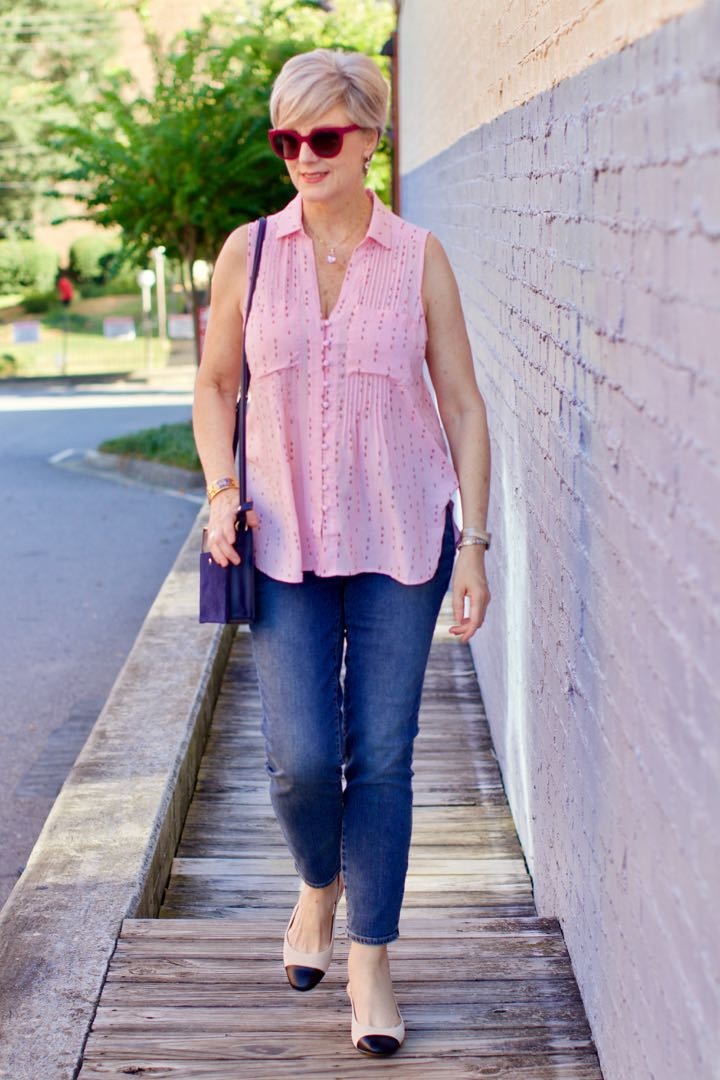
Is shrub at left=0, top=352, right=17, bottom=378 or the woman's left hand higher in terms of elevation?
the woman's left hand

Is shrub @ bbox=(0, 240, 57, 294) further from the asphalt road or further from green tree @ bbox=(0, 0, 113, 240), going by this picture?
the asphalt road

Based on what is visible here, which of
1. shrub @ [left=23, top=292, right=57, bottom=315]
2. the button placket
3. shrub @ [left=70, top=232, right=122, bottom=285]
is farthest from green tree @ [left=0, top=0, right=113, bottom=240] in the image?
the button placket

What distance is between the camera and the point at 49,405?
23.3 metres

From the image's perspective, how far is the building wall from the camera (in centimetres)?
179

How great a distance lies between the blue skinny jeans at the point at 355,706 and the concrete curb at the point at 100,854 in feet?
2.01

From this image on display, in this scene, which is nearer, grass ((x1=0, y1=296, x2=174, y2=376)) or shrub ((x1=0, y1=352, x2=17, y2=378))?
shrub ((x1=0, y1=352, x2=17, y2=378))

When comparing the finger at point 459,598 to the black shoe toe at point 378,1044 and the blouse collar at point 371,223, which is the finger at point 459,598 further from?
the black shoe toe at point 378,1044

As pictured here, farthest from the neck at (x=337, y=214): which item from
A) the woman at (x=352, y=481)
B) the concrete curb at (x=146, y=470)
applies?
the concrete curb at (x=146, y=470)

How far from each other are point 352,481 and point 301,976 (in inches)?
40.1

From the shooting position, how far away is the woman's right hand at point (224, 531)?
280 cm

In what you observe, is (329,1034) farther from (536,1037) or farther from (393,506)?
(393,506)


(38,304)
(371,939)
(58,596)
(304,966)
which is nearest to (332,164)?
(371,939)

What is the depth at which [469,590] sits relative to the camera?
2.81 m

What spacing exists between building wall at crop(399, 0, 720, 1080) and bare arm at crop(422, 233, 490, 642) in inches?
7.7
